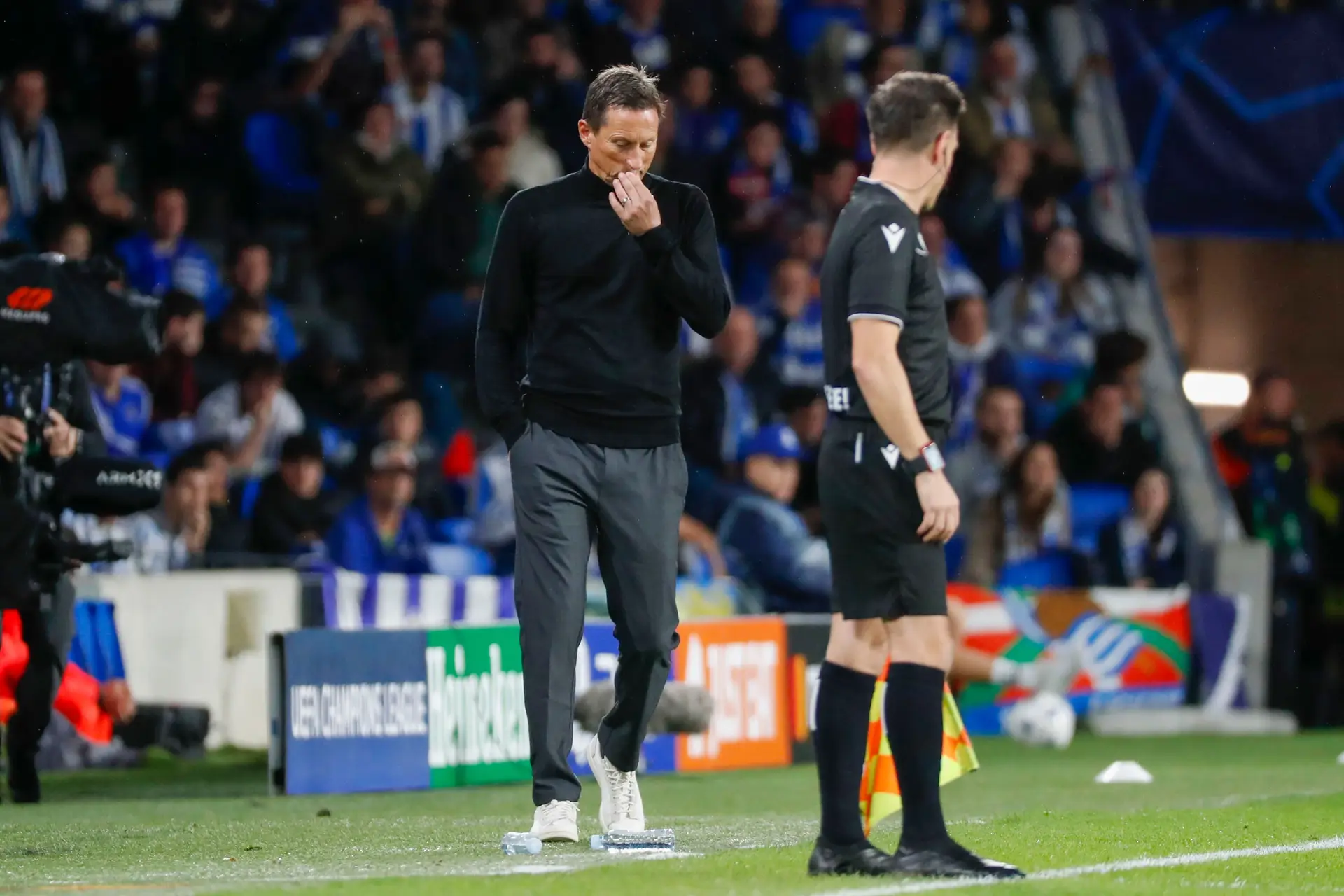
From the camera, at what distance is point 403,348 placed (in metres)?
13.8

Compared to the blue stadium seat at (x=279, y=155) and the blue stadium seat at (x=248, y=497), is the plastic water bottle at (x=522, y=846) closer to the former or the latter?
the blue stadium seat at (x=248, y=497)

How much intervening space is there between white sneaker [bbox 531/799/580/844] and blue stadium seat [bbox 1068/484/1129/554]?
946cm

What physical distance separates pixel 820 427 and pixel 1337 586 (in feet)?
11.8

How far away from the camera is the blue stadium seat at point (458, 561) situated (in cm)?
1252

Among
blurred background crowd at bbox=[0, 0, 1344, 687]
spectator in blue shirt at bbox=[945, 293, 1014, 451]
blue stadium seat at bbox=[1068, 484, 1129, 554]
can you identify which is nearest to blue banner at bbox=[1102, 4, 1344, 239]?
blurred background crowd at bbox=[0, 0, 1344, 687]

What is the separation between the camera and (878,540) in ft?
17.5

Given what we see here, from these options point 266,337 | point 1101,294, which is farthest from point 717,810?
point 1101,294

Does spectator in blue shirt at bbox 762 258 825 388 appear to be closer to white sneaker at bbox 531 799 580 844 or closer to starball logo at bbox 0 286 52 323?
starball logo at bbox 0 286 52 323

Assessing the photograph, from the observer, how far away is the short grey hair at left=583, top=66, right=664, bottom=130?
6.28 meters

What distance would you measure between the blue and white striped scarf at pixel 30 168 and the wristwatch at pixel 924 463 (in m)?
8.62

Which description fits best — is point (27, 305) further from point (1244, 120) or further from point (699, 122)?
point (1244, 120)

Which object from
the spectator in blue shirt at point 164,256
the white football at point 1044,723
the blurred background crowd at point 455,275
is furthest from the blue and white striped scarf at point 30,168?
the white football at point 1044,723

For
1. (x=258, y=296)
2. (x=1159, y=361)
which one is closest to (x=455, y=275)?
(x=258, y=296)

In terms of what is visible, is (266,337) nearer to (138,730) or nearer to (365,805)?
(138,730)
